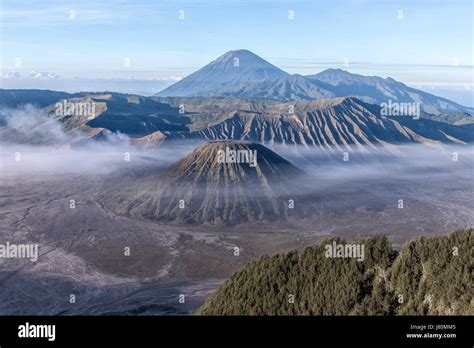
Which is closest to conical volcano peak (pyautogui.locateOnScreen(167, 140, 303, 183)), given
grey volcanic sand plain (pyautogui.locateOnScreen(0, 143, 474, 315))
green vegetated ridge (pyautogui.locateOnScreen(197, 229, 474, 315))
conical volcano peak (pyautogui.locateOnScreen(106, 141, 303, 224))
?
conical volcano peak (pyautogui.locateOnScreen(106, 141, 303, 224))

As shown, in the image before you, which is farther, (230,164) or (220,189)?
(230,164)

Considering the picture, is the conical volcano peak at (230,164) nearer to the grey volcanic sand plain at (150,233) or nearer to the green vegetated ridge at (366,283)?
the grey volcanic sand plain at (150,233)

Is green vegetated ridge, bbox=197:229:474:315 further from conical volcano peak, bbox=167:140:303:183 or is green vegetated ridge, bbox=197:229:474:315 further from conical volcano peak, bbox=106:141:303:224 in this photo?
conical volcano peak, bbox=167:140:303:183

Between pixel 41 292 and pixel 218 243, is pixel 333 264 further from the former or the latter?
pixel 218 243

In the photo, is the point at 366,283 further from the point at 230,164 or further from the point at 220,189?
the point at 230,164

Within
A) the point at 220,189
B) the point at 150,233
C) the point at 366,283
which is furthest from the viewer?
the point at 220,189

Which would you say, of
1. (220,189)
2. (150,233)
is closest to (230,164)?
(220,189)

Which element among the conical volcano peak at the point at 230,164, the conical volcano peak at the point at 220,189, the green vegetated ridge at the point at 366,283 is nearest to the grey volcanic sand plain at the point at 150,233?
the conical volcano peak at the point at 220,189
